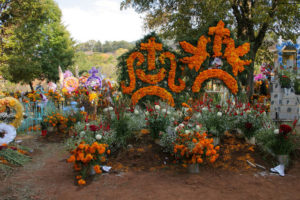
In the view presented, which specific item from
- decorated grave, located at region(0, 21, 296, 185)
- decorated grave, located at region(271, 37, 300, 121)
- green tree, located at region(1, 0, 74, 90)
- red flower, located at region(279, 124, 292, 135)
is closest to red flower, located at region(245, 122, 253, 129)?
decorated grave, located at region(0, 21, 296, 185)

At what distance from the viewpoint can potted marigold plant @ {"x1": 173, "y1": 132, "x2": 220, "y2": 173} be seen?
418 centimetres

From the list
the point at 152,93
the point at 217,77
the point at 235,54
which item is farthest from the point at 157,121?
the point at 235,54

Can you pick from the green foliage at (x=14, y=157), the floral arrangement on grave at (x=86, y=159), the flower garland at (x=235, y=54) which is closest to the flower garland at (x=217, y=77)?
the flower garland at (x=235, y=54)

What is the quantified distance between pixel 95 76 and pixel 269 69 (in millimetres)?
7916

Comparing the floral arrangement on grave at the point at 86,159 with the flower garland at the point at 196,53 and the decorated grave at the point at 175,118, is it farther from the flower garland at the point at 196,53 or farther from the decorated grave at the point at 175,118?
the flower garland at the point at 196,53

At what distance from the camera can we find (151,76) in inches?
Result: 302

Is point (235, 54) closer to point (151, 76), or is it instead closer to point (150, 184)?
point (151, 76)

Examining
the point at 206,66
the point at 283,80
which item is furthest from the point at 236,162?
the point at 283,80

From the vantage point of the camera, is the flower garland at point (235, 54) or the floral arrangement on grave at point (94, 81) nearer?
the flower garland at point (235, 54)

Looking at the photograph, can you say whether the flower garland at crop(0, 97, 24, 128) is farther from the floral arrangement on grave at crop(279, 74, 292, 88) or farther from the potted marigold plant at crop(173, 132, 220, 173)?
the floral arrangement on grave at crop(279, 74, 292, 88)

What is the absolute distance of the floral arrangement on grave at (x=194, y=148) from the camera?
4.17 meters

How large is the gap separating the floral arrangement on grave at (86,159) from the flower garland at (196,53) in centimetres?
451

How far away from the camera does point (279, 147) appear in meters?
4.60

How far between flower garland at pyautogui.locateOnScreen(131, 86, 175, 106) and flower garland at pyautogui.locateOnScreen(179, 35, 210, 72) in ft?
3.66
